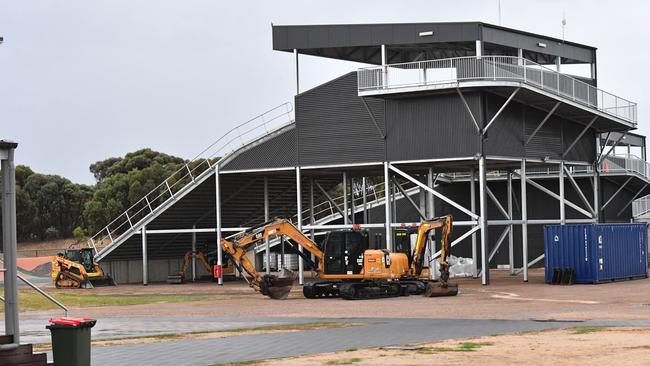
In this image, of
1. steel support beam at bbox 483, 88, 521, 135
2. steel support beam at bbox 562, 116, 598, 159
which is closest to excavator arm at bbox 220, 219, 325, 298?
steel support beam at bbox 483, 88, 521, 135

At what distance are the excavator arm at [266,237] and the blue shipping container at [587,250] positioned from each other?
13489mm

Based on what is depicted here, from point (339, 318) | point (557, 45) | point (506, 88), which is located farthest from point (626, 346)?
point (557, 45)

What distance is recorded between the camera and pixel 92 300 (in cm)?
5125

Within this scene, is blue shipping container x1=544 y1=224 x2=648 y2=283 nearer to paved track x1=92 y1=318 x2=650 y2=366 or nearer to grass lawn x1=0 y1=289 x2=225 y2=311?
grass lawn x1=0 y1=289 x2=225 y2=311

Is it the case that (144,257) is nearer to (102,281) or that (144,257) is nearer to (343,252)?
(102,281)

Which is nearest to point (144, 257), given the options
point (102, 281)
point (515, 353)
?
point (102, 281)

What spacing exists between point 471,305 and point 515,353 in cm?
1807

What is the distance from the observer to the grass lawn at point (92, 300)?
4819cm

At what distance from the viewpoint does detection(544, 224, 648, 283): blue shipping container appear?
55344 mm

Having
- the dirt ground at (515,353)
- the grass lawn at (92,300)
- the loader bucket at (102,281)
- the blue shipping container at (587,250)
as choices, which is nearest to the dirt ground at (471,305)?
the blue shipping container at (587,250)

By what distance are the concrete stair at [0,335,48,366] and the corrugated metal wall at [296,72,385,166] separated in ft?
134

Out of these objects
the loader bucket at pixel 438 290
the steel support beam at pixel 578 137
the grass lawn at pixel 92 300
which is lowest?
the grass lawn at pixel 92 300

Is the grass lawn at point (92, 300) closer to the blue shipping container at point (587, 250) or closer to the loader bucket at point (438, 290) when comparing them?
the loader bucket at point (438, 290)

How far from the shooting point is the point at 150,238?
2726 inches
